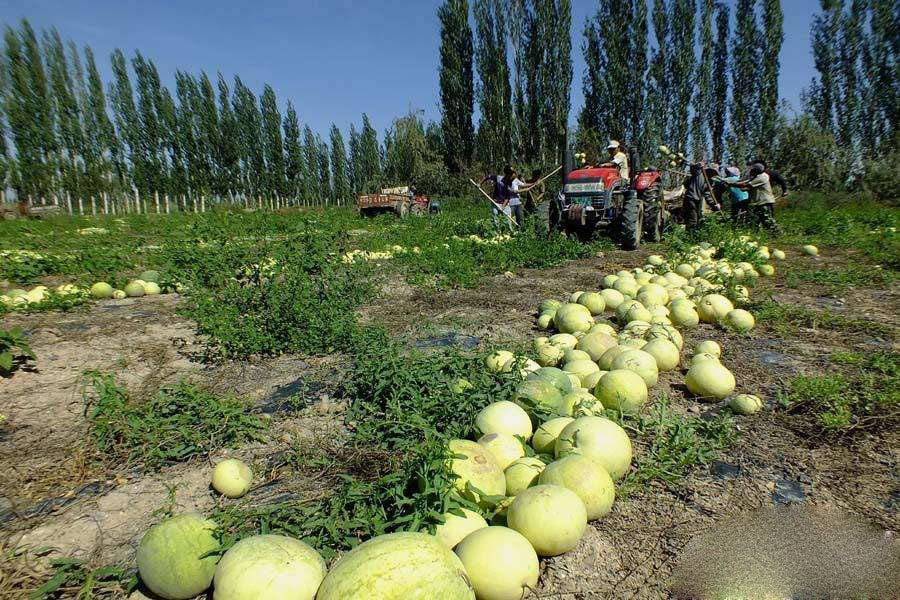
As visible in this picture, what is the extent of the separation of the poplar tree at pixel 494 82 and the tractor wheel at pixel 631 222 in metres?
21.4

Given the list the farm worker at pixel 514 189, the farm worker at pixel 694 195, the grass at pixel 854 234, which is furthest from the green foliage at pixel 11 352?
the farm worker at pixel 694 195

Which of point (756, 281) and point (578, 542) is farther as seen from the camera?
point (756, 281)

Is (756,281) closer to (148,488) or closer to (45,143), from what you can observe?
(148,488)

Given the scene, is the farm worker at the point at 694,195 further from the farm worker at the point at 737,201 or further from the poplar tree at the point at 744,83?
the poplar tree at the point at 744,83

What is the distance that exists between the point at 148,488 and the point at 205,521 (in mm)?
933

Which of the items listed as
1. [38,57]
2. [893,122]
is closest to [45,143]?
[38,57]

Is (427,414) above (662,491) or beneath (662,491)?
above

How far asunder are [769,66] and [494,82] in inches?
645

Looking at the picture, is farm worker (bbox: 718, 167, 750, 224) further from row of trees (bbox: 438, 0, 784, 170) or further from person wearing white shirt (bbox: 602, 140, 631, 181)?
row of trees (bbox: 438, 0, 784, 170)

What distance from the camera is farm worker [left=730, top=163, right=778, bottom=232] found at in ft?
36.8

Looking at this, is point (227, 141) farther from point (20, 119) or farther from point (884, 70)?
point (884, 70)

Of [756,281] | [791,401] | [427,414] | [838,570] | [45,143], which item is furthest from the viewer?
[45,143]

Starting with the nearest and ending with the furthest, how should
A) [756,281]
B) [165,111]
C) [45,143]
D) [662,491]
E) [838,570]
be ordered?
[838,570]
[662,491]
[756,281]
[45,143]
[165,111]

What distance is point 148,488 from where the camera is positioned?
2.67 metres
